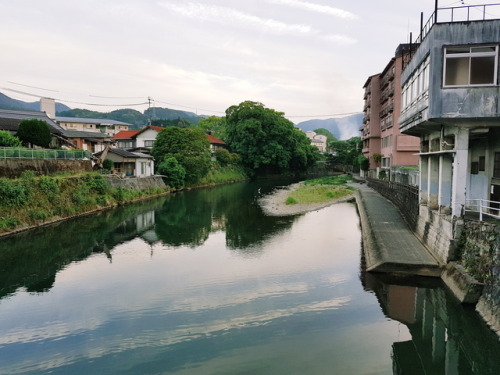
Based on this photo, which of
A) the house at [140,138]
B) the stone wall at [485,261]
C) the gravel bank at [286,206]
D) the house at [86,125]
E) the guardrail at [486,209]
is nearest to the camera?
the stone wall at [485,261]

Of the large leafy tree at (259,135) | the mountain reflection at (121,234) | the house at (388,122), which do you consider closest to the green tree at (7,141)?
the mountain reflection at (121,234)

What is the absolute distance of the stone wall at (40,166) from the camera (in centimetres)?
2572

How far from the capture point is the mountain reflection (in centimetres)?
1686

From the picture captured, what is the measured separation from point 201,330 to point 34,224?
59.4 feet

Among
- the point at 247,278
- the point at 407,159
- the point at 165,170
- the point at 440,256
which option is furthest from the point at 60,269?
the point at 407,159

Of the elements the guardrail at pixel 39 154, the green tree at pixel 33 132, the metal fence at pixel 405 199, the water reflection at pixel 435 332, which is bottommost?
the water reflection at pixel 435 332

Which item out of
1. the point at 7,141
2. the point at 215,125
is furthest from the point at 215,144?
the point at 7,141

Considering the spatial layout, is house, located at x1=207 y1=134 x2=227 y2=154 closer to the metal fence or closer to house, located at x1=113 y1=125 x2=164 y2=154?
house, located at x1=113 y1=125 x2=164 y2=154

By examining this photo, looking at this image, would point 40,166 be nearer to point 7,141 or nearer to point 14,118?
point 7,141

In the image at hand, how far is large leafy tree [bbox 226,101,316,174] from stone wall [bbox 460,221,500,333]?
57058 mm

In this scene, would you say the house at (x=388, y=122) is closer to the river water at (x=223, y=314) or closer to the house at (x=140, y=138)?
the river water at (x=223, y=314)

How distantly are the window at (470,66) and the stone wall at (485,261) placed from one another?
5006mm

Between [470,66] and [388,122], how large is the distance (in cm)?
3754

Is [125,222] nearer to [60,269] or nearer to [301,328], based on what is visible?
[60,269]
